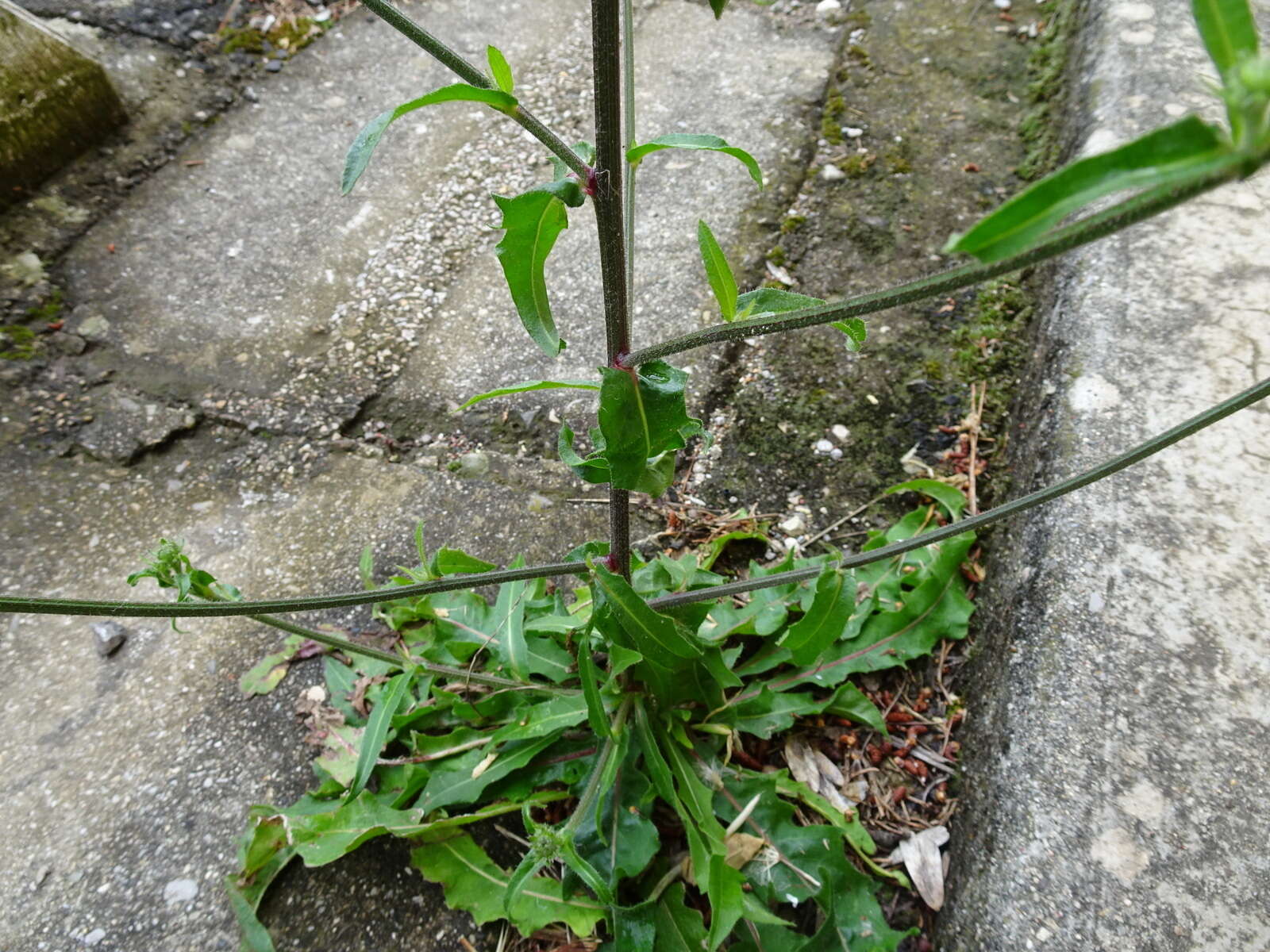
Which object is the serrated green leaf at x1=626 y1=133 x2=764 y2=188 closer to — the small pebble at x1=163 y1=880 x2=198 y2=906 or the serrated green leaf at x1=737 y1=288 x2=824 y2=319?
the serrated green leaf at x1=737 y1=288 x2=824 y2=319

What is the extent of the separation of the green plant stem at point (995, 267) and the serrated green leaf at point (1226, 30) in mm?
63

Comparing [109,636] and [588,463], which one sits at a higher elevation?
[588,463]

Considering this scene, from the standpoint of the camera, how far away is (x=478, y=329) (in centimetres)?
238

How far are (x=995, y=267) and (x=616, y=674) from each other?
0.92 meters

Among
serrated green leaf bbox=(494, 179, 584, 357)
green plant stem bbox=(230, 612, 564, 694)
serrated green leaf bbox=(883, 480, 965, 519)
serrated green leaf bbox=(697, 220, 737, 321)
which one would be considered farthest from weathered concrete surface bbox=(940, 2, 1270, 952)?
serrated green leaf bbox=(494, 179, 584, 357)

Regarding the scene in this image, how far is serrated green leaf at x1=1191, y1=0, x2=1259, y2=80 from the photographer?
1.51 feet

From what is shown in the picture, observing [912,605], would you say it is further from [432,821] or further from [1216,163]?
[1216,163]

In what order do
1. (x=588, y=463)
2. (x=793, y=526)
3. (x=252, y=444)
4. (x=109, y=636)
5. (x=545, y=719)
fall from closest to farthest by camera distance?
1. (x=588, y=463)
2. (x=545, y=719)
3. (x=109, y=636)
4. (x=793, y=526)
5. (x=252, y=444)

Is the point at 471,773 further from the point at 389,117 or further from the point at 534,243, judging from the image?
the point at 389,117

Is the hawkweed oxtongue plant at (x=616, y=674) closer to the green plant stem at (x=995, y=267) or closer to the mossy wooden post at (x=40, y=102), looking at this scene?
the green plant stem at (x=995, y=267)

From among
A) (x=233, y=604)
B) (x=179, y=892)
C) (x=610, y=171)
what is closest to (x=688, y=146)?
(x=610, y=171)

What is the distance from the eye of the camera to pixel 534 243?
3.10 ft

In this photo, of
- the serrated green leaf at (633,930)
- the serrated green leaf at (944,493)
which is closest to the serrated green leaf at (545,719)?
the serrated green leaf at (633,930)

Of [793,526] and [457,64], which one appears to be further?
[793,526]
